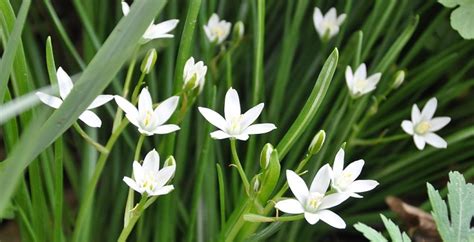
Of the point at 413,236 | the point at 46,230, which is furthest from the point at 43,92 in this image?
the point at 413,236

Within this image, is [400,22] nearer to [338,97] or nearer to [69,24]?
[338,97]

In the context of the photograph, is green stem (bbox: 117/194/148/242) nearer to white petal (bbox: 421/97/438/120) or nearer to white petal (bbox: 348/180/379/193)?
white petal (bbox: 348/180/379/193)

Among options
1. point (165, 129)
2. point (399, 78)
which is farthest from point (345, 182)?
point (399, 78)

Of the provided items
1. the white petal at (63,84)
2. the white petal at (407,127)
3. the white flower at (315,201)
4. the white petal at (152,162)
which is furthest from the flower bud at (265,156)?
the white petal at (407,127)

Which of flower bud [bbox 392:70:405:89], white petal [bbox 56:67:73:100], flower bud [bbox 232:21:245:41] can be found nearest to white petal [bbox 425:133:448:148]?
flower bud [bbox 392:70:405:89]

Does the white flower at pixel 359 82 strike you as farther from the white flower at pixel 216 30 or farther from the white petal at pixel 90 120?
the white petal at pixel 90 120

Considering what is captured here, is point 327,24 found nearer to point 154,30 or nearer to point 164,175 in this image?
point 154,30

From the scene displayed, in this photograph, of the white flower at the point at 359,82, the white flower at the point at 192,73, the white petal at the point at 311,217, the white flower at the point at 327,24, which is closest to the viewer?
the white petal at the point at 311,217
